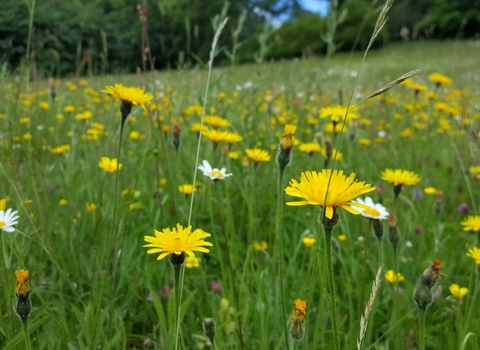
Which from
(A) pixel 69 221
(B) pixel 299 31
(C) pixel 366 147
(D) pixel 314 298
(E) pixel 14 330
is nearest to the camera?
(E) pixel 14 330

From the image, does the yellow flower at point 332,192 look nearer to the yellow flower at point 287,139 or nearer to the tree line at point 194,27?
the yellow flower at point 287,139

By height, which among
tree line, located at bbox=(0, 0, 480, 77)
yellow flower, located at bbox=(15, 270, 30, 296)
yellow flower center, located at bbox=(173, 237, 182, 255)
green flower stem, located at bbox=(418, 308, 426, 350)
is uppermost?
tree line, located at bbox=(0, 0, 480, 77)

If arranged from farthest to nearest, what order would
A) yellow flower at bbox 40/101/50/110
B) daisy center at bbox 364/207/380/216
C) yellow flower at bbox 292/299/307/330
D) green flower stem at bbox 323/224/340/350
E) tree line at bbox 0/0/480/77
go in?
tree line at bbox 0/0/480/77
yellow flower at bbox 40/101/50/110
daisy center at bbox 364/207/380/216
yellow flower at bbox 292/299/307/330
green flower stem at bbox 323/224/340/350

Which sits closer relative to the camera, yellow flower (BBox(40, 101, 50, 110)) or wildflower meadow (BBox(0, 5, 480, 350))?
wildflower meadow (BBox(0, 5, 480, 350))

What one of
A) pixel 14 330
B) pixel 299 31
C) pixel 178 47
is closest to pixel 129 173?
pixel 14 330

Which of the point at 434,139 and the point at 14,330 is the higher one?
the point at 434,139

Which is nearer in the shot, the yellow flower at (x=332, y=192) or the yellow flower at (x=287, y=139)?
the yellow flower at (x=332, y=192)

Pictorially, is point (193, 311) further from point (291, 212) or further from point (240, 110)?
point (240, 110)

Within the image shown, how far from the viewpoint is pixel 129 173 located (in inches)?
73.9

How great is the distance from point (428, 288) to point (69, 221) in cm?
104

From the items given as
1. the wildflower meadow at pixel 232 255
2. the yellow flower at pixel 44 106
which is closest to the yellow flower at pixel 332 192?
the wildflower meadow at pixel 232 255

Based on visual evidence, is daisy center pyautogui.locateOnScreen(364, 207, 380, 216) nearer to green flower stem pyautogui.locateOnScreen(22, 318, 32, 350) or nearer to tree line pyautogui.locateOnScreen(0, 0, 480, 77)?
green flower stem pyautogui.locateOnScreen(22, 318, 32, 350)

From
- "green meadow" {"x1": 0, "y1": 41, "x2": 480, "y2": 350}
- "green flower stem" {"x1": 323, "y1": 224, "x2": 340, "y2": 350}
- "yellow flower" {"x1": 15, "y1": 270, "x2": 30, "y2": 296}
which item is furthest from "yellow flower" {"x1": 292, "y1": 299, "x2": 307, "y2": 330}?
"yellow flower" {"x1": 15, "y1": 270, "x2": 30, "y2": 296}

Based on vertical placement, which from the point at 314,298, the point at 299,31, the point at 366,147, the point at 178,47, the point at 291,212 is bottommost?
the point at 314,298
